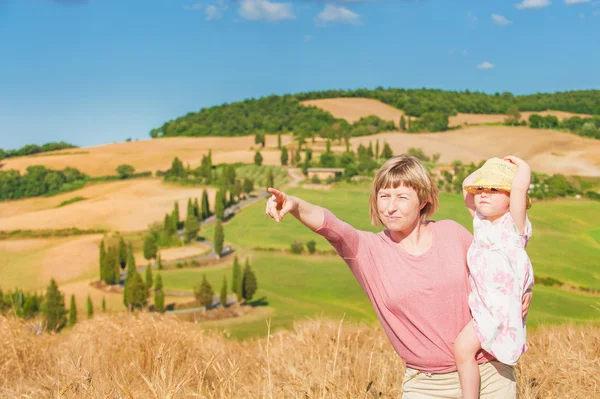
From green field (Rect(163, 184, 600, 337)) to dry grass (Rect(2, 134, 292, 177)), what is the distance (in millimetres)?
28009

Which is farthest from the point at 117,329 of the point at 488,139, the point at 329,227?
the point at 488,139

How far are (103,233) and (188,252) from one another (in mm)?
12531

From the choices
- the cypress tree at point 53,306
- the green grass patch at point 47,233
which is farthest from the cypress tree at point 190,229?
the cypress tree at point 53,306

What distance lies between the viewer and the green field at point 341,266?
15.6 metres

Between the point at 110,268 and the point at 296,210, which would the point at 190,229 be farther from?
the point at 296,210

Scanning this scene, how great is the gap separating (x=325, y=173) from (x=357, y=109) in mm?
52065

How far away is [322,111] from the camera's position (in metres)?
107

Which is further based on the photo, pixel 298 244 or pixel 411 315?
pixel 298 244

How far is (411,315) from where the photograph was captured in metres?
2.88

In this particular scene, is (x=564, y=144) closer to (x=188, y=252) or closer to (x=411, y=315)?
(x=188, y=252)

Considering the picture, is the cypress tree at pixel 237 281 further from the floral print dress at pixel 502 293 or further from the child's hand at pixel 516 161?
the floral print dress at pixel 502 293

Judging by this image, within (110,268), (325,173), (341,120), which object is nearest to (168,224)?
(110,268)

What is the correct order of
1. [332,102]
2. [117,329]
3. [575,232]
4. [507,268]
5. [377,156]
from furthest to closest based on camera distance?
[332,102] < [377,156] < [575,232] < [117,329] < [507,268]

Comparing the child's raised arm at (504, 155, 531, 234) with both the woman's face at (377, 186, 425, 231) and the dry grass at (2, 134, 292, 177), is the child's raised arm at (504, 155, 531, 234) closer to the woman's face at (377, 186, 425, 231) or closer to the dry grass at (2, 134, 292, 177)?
the woman's face at (377, 186, 425, 231)
